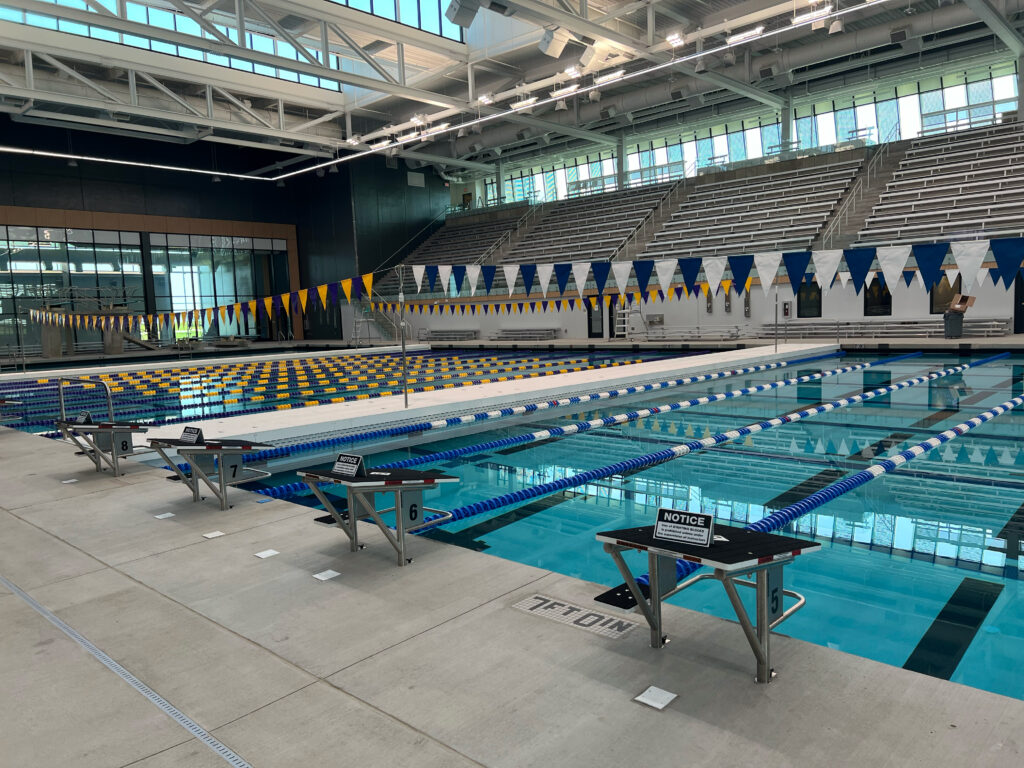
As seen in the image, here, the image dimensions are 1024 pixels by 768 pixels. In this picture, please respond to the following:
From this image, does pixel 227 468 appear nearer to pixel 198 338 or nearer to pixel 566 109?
pixel 566 109

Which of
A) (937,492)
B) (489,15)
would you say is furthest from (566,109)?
(937,492)

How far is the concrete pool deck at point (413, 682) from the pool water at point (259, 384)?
5.95m

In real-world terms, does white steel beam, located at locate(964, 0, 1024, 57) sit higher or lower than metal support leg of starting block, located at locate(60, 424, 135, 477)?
higher

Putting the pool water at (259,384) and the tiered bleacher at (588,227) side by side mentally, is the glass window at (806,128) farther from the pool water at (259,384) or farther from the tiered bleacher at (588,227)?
the pool water at (259,384)

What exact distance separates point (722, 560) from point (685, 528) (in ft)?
0.74

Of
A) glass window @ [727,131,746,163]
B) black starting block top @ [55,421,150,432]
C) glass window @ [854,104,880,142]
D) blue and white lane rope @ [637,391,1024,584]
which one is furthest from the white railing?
black starting block top @ [55,421,150,432]

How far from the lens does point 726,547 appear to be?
2.32 meters

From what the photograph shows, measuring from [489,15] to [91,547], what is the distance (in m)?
17.5

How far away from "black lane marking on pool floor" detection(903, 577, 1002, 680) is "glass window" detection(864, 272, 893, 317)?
678 inches

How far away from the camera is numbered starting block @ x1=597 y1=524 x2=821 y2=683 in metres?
2.19

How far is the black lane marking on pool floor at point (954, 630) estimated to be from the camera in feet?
9.18

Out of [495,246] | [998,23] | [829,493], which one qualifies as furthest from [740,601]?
[495,246]

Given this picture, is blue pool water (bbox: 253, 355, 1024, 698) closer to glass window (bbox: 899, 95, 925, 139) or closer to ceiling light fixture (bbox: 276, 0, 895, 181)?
ceiling light fixture (bbox: 276, 0, 895, 181)

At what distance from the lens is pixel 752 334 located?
808 inches
